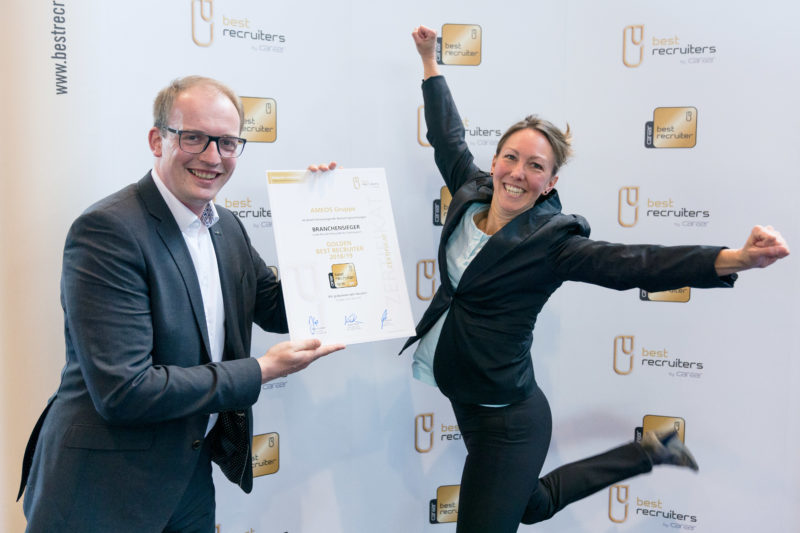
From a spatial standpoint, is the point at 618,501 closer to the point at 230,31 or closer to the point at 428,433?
the point at 428,433

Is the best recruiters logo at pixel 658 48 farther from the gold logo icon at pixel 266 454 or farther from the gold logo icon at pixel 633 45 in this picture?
the gold logo icon at pixel 266 454

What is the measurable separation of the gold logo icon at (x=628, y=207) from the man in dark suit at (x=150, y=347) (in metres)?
1.69

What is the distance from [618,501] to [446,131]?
1985mm

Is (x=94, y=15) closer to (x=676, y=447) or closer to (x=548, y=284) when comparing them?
(x=548, y=284)

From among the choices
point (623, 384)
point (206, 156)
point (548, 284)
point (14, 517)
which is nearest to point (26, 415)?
point (14, 517)

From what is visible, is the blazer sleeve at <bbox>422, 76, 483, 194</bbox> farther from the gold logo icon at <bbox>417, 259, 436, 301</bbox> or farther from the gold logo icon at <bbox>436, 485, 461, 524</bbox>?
the gold logo icon at <bbox>436, 485, 461, 524</bbox>

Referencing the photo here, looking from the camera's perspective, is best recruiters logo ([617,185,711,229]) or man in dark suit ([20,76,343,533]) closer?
man in dark suit ([20,76,343,533])

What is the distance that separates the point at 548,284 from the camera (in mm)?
2055

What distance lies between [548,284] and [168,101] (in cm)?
133

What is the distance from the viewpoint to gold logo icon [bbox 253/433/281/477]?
8.07 feet

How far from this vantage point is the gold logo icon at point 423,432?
9.17ft

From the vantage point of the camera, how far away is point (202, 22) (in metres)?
2.18
